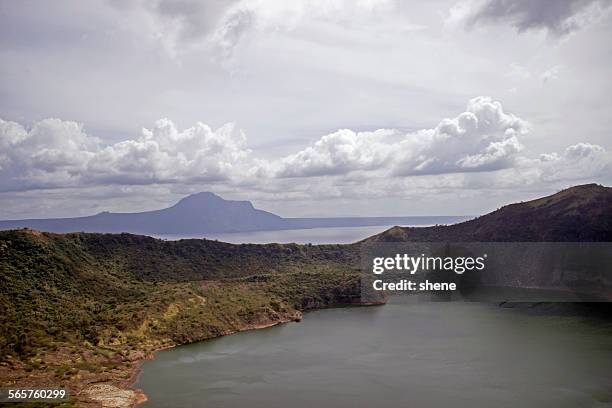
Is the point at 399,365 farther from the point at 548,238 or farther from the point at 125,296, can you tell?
the point at 548,238

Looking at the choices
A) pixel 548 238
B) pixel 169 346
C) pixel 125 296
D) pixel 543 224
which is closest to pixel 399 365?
pixel 169 346

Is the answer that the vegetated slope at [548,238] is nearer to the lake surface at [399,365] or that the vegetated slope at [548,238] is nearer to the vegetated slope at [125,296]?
the lake surface at [399,365]

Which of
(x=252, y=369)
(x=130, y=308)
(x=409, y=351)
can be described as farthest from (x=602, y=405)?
(x=130, y=308)

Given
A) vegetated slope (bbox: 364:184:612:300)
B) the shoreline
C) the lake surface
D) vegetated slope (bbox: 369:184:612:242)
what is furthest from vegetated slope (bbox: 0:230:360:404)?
vegetated slope (bbox: 364:184:612:300)

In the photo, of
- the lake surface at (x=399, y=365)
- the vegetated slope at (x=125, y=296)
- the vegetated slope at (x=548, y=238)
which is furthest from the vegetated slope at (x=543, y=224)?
the lake surface at (x=399, y=365)

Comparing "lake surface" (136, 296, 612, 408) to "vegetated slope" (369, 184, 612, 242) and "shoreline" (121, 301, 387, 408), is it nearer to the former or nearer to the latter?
"shoreline" (121, 301, 387, 408)
